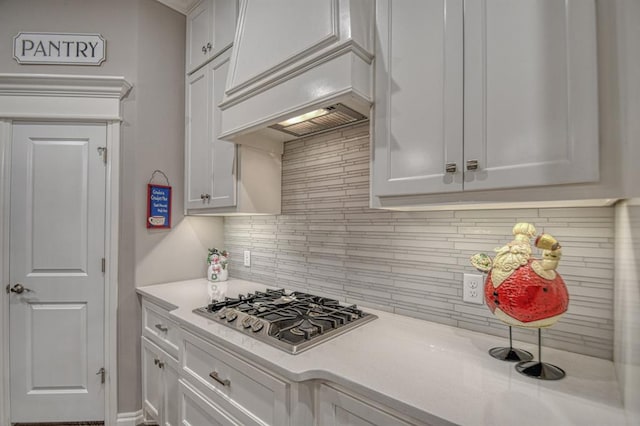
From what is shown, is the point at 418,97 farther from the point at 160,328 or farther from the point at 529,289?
the point at 160,328

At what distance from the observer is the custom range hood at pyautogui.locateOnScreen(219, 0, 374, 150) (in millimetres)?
1192

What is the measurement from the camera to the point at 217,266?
7.43 feet

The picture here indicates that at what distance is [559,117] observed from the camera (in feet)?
2.71

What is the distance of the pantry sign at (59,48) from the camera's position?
2.04 metres

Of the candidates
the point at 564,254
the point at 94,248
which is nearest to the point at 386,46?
the point at 564,254

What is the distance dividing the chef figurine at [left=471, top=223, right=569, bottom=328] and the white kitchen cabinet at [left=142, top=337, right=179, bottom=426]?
5.18ft

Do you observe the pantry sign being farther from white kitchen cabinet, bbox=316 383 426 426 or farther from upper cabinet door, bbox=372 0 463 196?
white kitchen cabinet, bbox=316 383 426 426

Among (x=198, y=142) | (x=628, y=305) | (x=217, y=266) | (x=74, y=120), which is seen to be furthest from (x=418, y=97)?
(x=74, y=120)

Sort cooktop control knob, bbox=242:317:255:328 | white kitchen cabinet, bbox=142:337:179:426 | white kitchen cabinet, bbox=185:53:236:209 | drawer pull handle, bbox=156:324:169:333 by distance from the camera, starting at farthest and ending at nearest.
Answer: white kitchen cabinet, bbox=185:53:236:209
drawer pull handle, bbox=156:324:169:333
white kitchen cabinet, bbox=142:337:179:426
cooktop control knob, bbox=242:317:255:328

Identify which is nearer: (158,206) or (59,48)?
(59,48)

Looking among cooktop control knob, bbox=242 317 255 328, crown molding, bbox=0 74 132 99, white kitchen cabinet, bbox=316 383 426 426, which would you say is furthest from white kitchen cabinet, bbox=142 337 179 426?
crown molding, bbox=0 74 132 99

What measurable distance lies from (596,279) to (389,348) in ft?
2.39

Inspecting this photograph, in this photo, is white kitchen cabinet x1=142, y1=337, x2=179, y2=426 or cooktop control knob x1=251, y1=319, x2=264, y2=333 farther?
white kitchen cabinet x1=142, y1=337, x2=179, y2=426

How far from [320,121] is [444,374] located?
1.21 m
